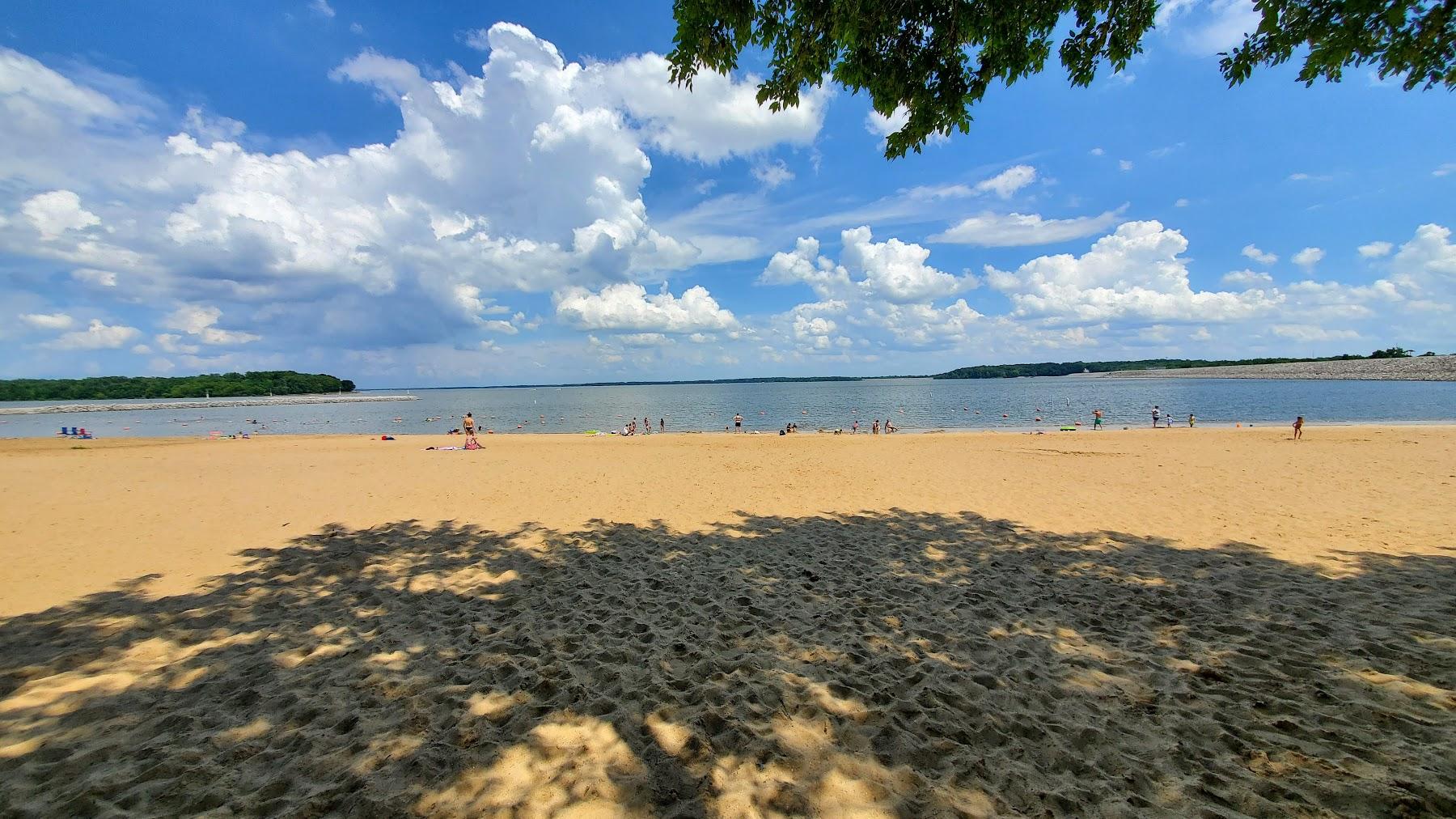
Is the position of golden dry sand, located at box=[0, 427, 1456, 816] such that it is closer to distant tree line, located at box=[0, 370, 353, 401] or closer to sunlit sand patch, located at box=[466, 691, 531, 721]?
sunlit sand patch, located at box=[466, 691, 531, 721]

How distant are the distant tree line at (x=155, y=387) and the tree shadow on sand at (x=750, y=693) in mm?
183107

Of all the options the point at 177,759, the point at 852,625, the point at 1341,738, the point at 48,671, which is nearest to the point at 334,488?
the point at 48,671

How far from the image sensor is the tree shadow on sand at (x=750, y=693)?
298 cm

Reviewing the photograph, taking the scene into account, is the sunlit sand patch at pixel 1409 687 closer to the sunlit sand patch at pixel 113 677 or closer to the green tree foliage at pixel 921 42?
the green tree foliage at pixel 921 42

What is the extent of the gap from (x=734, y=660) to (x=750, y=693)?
547mm

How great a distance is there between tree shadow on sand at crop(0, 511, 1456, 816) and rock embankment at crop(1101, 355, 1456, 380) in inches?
6285

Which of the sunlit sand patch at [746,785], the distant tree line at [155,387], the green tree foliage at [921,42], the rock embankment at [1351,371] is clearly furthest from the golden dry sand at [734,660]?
the distant tree line at [155,387]

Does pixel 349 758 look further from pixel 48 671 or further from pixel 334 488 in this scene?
pixel 334 488

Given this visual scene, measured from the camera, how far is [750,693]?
4.02 metres

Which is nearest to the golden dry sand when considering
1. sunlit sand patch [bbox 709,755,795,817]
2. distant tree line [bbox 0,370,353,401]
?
sunlit sand patch [bbox 709,755,795,817]

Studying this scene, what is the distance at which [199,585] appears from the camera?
6.39 meters

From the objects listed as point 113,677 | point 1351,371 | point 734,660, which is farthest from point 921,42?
point 1351,371

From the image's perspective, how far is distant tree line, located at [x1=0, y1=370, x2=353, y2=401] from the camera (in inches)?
5305

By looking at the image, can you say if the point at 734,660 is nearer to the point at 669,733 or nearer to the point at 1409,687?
the point at 669,733
